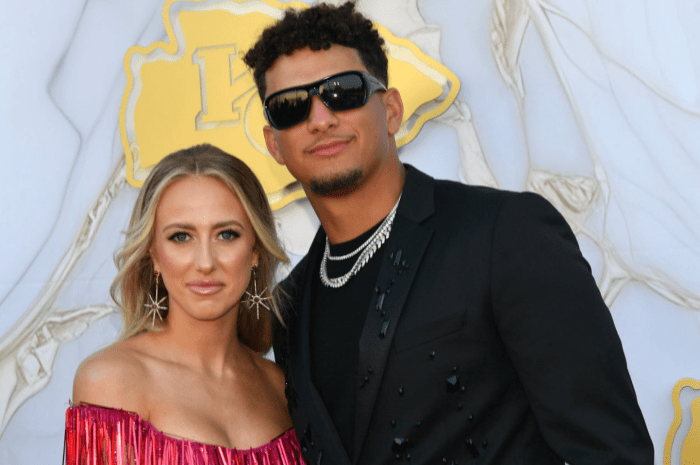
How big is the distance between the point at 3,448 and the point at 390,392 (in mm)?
2418

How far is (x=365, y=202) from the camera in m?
1.67

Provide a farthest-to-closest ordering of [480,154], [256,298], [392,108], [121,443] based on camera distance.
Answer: [480,154] → [256,298] → [392,108] → [121,443]

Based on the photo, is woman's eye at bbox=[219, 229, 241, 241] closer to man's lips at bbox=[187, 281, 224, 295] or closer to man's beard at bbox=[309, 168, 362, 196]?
man's lips at bbox=[187, 281, 224, 295]

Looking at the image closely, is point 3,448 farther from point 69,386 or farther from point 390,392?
point 390,392

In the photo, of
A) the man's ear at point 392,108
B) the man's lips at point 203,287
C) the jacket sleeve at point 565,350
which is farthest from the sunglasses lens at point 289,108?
the jacket sleeve at point 565,350

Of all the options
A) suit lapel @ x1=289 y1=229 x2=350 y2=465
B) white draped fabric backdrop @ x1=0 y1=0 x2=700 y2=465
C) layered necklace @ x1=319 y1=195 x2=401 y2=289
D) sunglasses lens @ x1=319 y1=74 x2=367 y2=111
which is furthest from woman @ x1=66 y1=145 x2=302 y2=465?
white draped fabric backdrop @ x1=0 y1=0 x2=700 y2=465

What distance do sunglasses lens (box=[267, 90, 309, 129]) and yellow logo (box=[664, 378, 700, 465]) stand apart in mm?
2073

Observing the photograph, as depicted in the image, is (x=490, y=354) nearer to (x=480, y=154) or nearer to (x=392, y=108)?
(x=392, y=108)

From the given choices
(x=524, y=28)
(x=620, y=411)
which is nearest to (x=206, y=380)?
(x=620, y=411)

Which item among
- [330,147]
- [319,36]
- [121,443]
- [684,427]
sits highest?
[319,36]

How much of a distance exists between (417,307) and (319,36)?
793mm

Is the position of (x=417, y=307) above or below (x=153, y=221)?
below

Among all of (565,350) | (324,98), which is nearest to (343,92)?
(324,98)

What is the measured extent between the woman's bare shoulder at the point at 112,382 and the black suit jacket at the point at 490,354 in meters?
0.52
